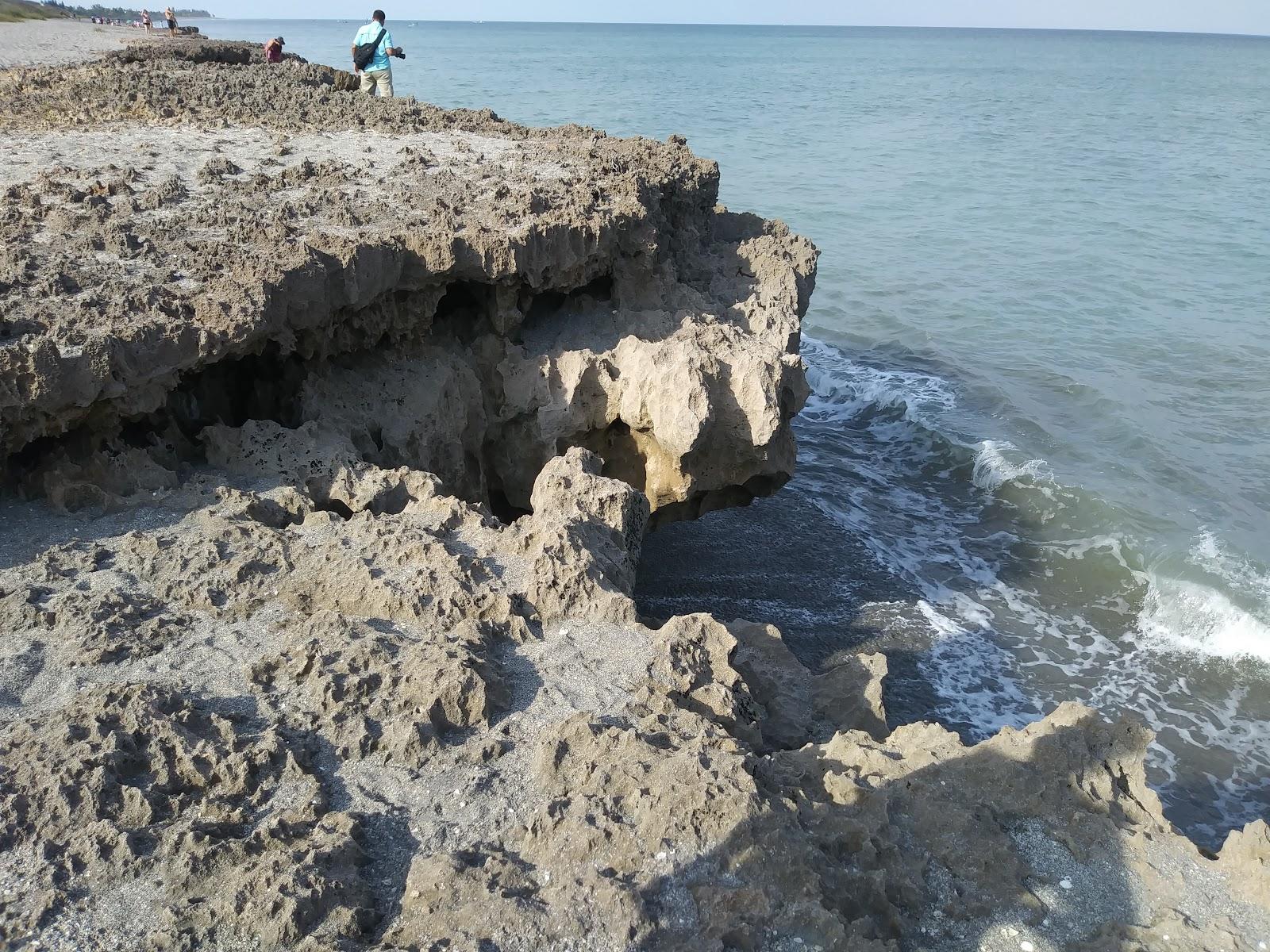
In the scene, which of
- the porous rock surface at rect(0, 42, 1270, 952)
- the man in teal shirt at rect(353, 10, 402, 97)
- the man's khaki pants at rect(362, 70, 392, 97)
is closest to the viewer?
the porous rock surface at rect(0, 42, 1270, 952)

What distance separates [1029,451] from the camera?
1308cm

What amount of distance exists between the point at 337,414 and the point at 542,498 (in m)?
2.21

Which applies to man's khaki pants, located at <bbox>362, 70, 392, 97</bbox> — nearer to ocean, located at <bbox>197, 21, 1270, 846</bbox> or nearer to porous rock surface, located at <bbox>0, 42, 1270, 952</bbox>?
porous rock surface, located at <bbox>0, 42, 1270, 952</bbox>

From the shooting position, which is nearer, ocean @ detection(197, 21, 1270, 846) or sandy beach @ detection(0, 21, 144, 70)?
ocean @ detection(197, 21, 1270, 846)

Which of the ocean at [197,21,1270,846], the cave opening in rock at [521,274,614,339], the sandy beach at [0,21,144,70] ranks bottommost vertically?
the ocean at [197,21,1270,846]

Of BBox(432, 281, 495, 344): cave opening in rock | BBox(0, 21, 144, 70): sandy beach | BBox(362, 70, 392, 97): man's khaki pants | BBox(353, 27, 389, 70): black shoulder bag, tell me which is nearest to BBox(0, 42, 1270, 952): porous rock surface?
BBox(432, 281, 495, 344): cave opening in rock

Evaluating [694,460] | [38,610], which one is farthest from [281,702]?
[694,460]

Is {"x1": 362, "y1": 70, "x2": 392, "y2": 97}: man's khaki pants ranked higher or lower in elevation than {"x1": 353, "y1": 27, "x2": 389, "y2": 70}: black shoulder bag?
lower

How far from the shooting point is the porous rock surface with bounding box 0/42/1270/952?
358 centimetres

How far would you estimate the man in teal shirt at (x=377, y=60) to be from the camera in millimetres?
14336

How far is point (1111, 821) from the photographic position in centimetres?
439

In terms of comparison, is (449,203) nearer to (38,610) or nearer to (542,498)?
(542,498)

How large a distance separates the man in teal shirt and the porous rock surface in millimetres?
6026

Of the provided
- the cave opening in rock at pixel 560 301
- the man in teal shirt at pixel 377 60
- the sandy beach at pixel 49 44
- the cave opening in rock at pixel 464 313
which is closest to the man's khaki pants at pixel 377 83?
the man in teal shirt at pixel 377 60
